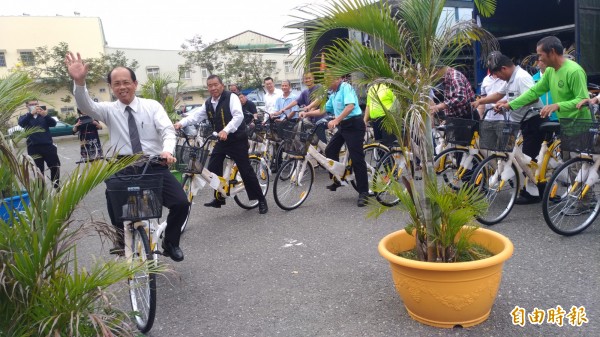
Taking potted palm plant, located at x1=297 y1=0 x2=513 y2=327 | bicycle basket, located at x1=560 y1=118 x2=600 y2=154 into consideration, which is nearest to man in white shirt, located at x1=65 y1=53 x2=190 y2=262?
potted palm plant, located at x1=297 y1=0 x2=513 y2=327

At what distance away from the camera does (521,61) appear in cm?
968

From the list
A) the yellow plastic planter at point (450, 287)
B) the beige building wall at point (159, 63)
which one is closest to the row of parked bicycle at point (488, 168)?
the yellow plastic planter at point (450, 287)

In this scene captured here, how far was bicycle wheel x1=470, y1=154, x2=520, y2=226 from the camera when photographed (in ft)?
15.9

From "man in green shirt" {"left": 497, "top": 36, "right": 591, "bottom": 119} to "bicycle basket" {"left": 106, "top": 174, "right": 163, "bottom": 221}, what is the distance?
11.2ft

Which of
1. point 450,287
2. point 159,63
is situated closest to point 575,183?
point 450,287

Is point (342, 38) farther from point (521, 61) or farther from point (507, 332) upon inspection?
point (521, 61)

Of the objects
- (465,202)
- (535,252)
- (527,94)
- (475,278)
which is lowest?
(535,252)

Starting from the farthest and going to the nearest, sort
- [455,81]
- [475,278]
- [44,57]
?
[44,57]
[455,81]
[475,278]

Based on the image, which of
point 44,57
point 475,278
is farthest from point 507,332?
point 44,57

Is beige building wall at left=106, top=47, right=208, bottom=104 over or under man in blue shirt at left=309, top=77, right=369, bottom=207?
over

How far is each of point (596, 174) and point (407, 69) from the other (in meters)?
2.48

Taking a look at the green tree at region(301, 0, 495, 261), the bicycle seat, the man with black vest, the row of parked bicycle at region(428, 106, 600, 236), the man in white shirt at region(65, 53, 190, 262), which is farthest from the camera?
the man with black vest

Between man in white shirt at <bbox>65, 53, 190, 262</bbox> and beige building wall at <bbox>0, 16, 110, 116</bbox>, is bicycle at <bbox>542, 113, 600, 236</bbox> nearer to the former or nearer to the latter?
man in white shirt at <bbox>65, 53, 190, 262</bbox>

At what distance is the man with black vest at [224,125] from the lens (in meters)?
5.54
